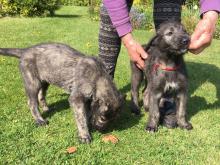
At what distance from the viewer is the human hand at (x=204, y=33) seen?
479cm

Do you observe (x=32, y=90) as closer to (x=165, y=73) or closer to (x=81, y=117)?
(x=81, y=117)

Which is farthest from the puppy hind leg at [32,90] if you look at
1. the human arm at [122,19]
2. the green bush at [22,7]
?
the green bush at [22,7]

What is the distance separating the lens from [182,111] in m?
5.79

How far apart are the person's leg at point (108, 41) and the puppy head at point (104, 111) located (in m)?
1.25

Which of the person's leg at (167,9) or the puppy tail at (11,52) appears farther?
the person's leg at (167,9)

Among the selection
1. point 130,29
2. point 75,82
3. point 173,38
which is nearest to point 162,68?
point 173,38

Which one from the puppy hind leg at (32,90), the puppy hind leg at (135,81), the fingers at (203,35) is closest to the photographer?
the fingers at (203,35)

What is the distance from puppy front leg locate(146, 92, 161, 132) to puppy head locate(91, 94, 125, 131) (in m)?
0.57

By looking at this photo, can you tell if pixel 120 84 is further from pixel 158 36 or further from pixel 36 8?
pixel 36 8

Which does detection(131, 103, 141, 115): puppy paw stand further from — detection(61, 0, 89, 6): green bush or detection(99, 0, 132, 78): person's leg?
detection(61, 0, 89, 6): green bush

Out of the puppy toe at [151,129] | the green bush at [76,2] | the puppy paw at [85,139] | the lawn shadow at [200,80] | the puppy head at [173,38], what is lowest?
the green bush at [76,2]

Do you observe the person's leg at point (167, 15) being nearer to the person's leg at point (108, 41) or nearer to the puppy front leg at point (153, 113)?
the puppy front leg at point (153, 113)

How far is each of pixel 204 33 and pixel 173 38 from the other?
0.60 meters

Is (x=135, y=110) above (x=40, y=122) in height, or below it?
below
